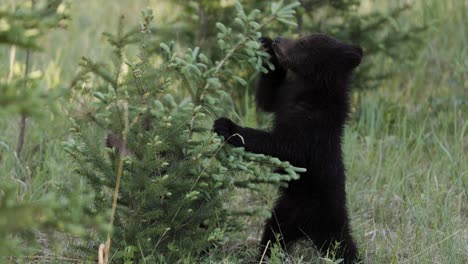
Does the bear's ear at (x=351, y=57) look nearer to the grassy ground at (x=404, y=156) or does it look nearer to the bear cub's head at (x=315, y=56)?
the bear cub's head at (x=315, y=56)

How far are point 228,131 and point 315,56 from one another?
99 centimetres

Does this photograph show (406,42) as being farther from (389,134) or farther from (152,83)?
(152,83)

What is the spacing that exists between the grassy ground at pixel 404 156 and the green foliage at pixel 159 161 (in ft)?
1.19

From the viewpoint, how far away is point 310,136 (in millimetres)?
4637

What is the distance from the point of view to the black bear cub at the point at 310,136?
456cm

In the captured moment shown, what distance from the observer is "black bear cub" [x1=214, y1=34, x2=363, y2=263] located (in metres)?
4.56

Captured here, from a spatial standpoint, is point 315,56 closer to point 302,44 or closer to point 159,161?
point 302,44

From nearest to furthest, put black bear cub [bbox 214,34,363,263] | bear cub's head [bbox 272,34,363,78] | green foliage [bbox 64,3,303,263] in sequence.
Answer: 1. green foliage [bbox 64,3,303,263]
2. black bear cub [bbox 214,34,363,263]
3. bear cub's head [bbox 272,34,363,78]

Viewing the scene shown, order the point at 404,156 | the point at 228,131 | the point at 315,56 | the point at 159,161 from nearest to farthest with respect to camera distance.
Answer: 1. the point at 159,161
2. the point at 228,131
3. the point at 315,56
4. the point at 404,156

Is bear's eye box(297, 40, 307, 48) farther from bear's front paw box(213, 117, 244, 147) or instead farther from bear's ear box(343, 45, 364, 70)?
bear's front paw box(213, 117, 244, 147)

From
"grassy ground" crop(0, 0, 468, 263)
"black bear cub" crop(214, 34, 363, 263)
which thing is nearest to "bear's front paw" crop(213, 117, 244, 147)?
"black bear cub" crop(214, 34, 363, 263)

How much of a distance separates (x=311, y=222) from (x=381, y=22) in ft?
9.84

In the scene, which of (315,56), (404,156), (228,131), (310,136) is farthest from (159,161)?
(404,156)

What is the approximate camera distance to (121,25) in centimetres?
411
